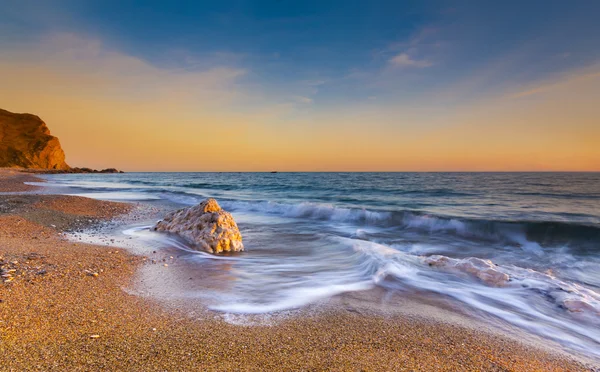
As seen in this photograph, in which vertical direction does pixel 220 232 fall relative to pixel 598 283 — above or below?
above

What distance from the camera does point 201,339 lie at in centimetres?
264

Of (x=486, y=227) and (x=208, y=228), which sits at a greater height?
(x=208, y=228)

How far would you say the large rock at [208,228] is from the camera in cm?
637

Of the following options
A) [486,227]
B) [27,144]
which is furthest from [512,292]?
[27,144]

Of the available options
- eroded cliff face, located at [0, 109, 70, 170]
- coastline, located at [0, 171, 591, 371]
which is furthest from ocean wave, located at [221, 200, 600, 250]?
eroded cliff face, located at [0, 109, 70, 170]

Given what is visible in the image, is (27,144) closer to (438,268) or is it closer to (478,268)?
(438,268)

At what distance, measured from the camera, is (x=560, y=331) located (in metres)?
3.34

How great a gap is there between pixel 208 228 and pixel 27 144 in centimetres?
9679

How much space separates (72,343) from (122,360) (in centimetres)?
51

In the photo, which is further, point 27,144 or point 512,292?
point 27,144

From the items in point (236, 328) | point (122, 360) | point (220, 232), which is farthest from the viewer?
point (220, 232)

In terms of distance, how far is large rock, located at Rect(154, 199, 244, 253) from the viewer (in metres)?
6.37

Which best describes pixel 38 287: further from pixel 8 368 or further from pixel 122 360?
pixel 122 360

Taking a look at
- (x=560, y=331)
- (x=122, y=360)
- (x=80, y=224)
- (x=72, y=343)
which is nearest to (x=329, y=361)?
(x=122, y=360)
